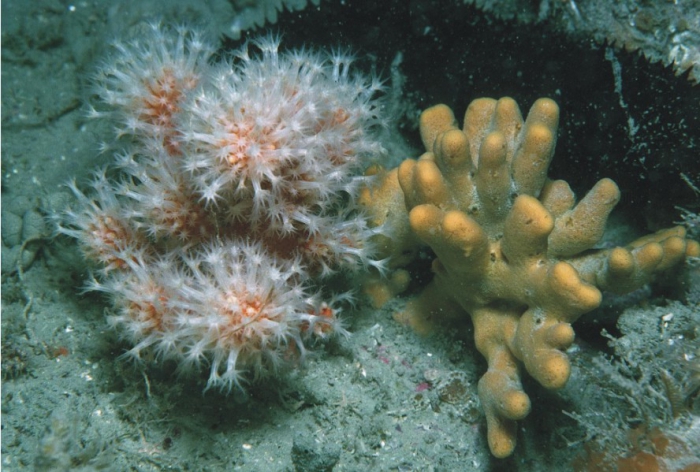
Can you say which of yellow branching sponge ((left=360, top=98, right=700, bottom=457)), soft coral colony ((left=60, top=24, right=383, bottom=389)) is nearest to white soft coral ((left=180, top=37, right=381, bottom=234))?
soft coral colony ((left=60, top=24, right=383, bottom=389))

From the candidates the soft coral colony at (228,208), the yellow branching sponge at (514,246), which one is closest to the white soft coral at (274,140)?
the soft coral colony at (228,208)

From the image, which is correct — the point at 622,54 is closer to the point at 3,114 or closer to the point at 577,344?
the point at 577,344

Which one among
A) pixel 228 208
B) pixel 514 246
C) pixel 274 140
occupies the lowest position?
pixel 228 208

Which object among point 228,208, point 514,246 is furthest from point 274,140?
point 514,246

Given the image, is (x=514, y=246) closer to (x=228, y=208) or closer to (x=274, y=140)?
(x=274, y=140)

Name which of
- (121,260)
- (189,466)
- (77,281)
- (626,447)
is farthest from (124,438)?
(626,447)

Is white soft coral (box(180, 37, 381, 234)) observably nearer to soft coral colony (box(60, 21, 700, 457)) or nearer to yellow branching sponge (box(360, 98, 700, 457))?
soft coral colony (box(60, 21, 700, 457))

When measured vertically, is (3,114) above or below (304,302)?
below

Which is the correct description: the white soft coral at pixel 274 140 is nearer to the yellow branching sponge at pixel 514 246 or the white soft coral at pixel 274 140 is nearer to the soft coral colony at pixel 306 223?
the soft coral colony at pixel 306 223
